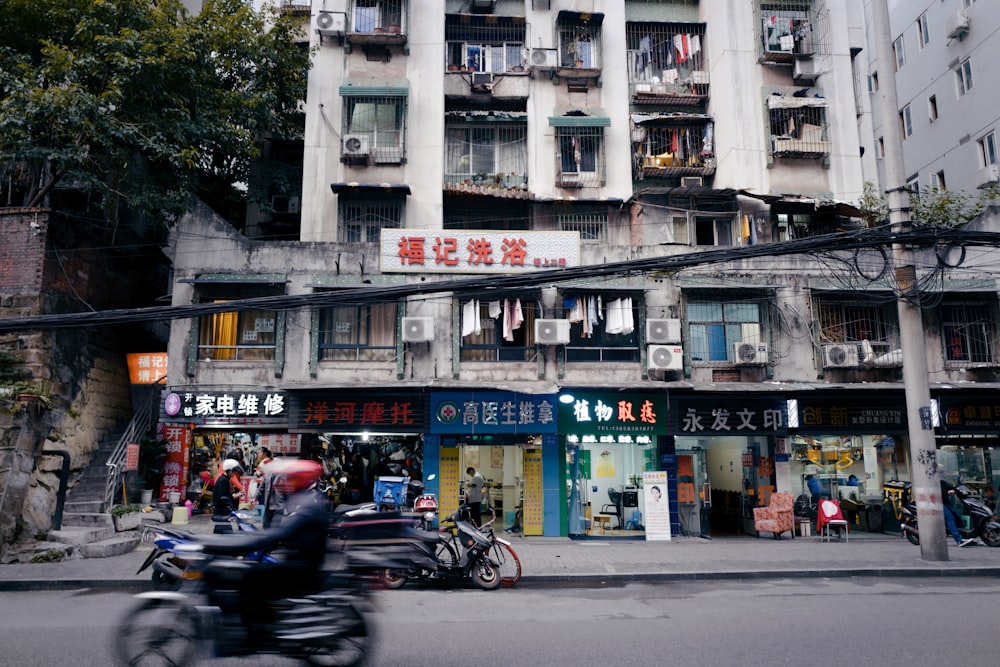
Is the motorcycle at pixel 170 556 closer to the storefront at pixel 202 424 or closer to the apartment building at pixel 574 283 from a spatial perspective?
the apartment building at pixel 574 283

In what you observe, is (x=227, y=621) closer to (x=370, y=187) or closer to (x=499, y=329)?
(x=499, y=329)

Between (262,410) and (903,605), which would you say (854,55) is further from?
(262,410)

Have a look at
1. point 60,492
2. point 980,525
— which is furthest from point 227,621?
point 980,525

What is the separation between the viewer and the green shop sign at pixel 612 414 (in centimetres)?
1672

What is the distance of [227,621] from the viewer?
5277mm

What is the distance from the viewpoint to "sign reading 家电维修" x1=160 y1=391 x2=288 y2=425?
16.1 m

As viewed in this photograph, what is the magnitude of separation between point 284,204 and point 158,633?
55.3 ft

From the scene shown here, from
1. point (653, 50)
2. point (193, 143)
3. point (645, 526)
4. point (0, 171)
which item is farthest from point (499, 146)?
point (0, 171)

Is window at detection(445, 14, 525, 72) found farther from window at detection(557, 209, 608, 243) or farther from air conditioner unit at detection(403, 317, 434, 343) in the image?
air conditioner unit at detection(403, 317, 434, 343)

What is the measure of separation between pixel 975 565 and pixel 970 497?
304 cm

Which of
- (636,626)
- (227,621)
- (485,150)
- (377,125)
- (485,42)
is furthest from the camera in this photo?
(485,42)

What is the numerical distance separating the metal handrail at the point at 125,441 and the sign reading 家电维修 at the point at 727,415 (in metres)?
13.1

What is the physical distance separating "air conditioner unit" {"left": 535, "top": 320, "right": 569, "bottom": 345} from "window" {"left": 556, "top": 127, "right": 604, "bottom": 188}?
4.85m

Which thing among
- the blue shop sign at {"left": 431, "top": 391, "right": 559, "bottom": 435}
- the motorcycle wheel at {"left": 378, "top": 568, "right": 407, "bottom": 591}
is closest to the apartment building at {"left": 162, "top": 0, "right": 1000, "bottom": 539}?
the blue shop sign at {"left": 431, "top": 391, "right": 559, "bottom": 435}
